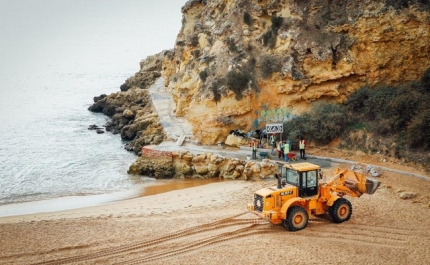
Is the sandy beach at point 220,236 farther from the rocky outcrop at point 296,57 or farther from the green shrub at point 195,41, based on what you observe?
the green shrub at point 195,41

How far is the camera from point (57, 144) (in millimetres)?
39469

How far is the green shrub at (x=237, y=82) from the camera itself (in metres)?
27.5

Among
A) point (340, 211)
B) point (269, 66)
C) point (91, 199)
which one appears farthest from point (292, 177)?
point (269, 66)

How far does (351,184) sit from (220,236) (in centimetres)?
502

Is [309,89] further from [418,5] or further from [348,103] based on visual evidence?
[418,5]

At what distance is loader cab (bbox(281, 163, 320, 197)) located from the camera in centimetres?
1402

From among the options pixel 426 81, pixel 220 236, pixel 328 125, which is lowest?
pixel 220 236

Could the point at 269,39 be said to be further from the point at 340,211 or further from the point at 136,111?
the point at 136,111

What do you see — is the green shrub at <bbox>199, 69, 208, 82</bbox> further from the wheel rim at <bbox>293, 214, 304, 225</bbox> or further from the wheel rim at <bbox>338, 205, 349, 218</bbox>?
the wheel rim at <bbox>293, 214, 304, 225</bbox>

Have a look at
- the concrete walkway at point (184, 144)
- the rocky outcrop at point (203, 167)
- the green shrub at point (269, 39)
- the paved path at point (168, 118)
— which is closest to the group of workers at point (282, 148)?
the concrete walkway at point (184, 144)

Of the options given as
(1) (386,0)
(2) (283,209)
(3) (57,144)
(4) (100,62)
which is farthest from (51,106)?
(4) (100,62)

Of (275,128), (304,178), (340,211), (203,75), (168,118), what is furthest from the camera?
(168,118)

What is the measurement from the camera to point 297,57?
1060 inches

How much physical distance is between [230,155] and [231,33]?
Result: 32.8ft
